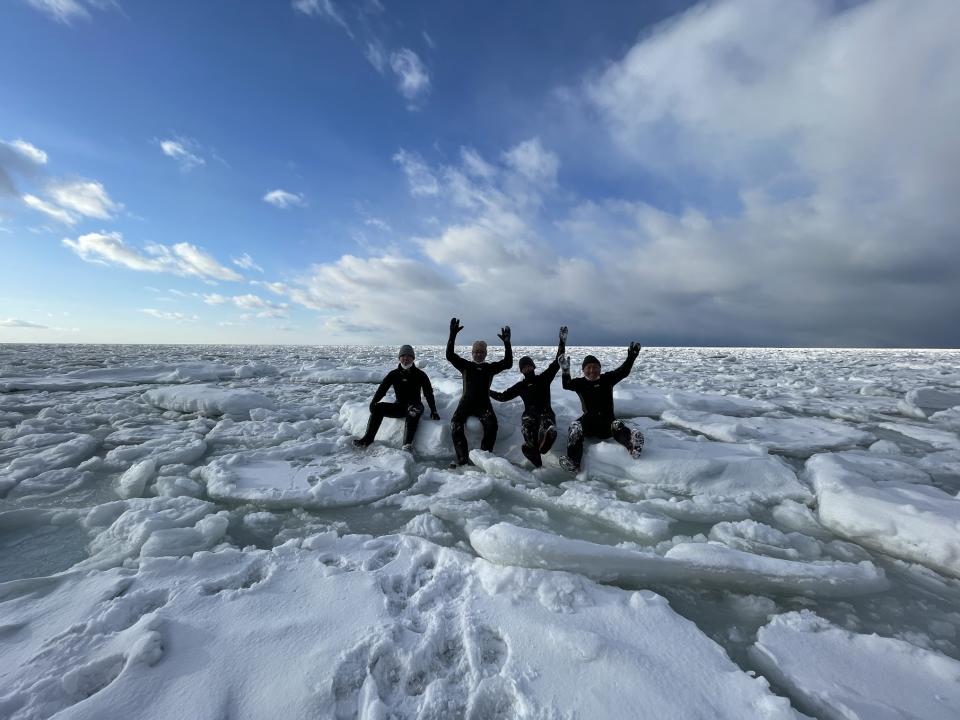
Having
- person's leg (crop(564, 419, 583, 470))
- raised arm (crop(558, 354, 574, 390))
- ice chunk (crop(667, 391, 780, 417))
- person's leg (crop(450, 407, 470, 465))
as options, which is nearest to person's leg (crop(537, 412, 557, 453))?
person's leg (crop(564, 419, 583, 470))

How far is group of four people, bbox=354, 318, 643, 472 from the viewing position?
4.23 m

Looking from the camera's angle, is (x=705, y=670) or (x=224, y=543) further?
(x=224, y=543)

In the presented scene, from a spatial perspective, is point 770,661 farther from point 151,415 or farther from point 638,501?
point 151,415

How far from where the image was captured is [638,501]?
3486 millimetres

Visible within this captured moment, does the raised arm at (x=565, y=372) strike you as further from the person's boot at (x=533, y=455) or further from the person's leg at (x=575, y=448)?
the person's boot at (x=533, y=455)

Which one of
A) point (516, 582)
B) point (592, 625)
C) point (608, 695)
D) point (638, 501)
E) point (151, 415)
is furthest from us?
point (151, 415)

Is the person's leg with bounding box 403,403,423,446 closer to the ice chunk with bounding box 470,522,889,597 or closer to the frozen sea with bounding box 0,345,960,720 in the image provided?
the frozen sea with bounding box 0,345,960,720

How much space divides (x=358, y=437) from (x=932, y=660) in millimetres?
4976

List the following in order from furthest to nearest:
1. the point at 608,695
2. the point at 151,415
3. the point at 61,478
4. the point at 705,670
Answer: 1. the point at 151,415
2. the point at 61,478
3. the point at 705,670
4. the point at 608,695

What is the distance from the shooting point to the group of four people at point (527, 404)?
4234mm

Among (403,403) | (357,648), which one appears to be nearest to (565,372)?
(403,403)

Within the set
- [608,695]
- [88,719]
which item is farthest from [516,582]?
[88,719]

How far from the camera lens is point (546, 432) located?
419 centimetres

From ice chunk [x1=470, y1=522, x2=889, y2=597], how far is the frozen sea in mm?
11
